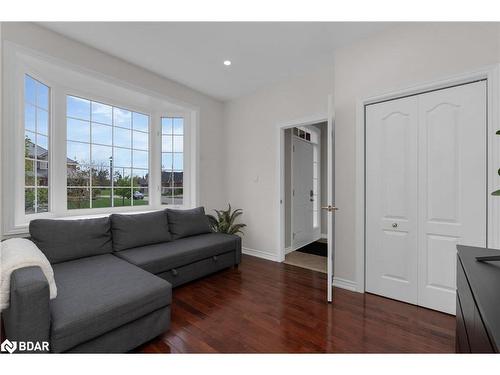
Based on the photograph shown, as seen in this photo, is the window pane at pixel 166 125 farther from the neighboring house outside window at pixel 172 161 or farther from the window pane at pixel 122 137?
the window pane at pixel 122 137

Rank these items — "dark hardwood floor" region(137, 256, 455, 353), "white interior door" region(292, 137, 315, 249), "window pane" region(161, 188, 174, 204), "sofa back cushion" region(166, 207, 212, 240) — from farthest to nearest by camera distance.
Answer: "white interior door" region(292, 137, 315, 249) < "window pane" region(161, 188, 174, 204) < "sofa back cushion" region(166, 207, 212, 240) < "dark hardwood floor" region(137, 256, 455, 353)

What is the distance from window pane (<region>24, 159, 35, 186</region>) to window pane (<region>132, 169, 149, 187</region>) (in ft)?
3.78

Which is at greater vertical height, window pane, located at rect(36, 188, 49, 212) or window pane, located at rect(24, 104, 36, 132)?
window pane, located at rect(24, 104, 36, 132)

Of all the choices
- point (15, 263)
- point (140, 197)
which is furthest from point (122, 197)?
point (15, 263)

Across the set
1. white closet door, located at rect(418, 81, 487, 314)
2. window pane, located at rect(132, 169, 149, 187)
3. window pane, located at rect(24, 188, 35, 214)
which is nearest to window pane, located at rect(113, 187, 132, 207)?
window pane, located at rect(132, 169, 149, 187)

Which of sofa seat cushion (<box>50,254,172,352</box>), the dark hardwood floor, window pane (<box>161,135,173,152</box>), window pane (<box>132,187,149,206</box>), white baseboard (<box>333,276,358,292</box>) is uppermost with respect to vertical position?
window pane (<box>161,135,173,152</box>)

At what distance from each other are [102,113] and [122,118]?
0.84 feet

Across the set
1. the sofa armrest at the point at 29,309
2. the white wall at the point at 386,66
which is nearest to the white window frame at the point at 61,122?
the sofa armrest at the point at 29,309

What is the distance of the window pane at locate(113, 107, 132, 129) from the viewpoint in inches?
129

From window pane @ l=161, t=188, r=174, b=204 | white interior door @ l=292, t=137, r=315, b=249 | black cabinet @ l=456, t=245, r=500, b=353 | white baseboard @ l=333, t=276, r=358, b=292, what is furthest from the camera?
white interior door @ l=292, t=137, r=315, b=249

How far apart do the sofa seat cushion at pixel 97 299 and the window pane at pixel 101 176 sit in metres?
1.33

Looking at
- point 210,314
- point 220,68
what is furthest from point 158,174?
point 210,314

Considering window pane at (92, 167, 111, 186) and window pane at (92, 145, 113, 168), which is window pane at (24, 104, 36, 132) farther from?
window pane at (92, 167, 111, 186)

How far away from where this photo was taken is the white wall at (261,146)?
3.23m
